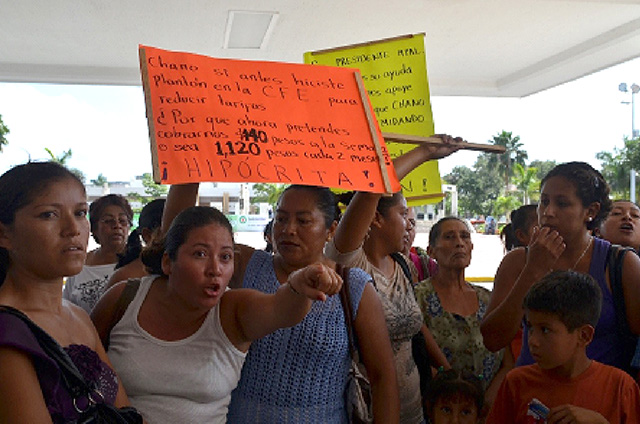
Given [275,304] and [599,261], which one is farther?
[599,261]

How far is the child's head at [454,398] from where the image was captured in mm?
2588

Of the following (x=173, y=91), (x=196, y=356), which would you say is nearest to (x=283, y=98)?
(x=173, y=91)

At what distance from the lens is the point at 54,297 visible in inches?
60.6

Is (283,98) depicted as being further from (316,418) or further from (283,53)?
(283,53)

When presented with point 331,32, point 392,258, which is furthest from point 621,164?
point 392,258

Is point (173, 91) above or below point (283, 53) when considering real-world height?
below

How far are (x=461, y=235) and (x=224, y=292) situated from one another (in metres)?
1.65

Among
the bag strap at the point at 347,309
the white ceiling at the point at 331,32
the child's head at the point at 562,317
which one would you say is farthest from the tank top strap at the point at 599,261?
the white ceiling at the point at 331,32

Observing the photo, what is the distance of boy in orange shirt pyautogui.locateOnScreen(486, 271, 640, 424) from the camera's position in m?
1.87

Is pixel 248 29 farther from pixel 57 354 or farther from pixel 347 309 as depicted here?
pixel 57 354

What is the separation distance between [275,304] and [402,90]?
4.75ft

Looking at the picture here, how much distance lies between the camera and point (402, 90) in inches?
108

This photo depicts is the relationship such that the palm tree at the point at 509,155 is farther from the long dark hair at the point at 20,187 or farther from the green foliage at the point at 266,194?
the long dark hair at the point at 20,187

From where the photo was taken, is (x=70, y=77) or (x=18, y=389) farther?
(x=70, y=77)
